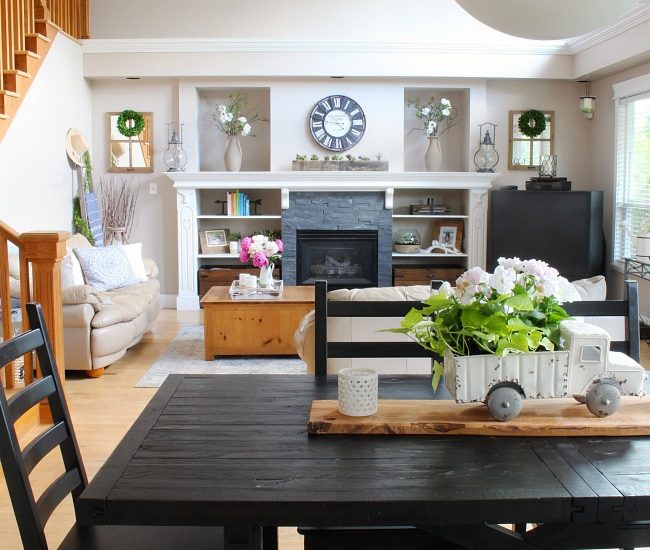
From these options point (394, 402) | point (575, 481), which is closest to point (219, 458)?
point (394, 402)

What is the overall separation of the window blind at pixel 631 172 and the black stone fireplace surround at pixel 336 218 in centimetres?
219

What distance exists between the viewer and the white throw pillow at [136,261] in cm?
678

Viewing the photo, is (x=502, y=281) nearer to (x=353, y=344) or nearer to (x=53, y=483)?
(x=353, y=344)

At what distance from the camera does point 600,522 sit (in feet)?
5.14

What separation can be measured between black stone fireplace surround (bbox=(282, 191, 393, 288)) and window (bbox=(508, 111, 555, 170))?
1.48 meters

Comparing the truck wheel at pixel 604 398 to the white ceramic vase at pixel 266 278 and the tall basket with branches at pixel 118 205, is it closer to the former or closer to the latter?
the white ceramic vase at pixel 266 278

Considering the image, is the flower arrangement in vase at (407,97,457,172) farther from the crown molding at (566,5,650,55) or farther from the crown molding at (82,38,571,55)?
the crown molding at (566,5,650,55)

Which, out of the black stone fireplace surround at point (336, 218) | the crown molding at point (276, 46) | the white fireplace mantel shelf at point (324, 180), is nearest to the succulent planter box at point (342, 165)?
the white fireplace mantel shelf at point (324, 180)

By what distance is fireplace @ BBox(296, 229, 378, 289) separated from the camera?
8.20 metres

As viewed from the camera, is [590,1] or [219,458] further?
[219,458]

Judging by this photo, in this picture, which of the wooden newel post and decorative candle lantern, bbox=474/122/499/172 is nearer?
the wooden newel post

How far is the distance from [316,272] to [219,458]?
654cm

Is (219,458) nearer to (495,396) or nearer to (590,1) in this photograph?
(495,396)

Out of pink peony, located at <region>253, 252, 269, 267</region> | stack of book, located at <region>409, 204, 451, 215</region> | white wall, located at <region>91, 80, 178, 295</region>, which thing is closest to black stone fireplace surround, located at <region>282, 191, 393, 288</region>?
stack of book, located at <region>409, 204, 451, 215</region>
